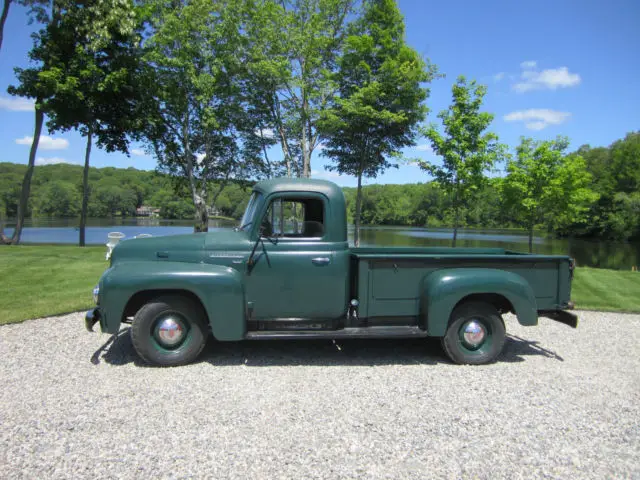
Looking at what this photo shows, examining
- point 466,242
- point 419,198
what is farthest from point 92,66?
point 419,198

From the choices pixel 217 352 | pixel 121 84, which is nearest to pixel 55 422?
pixel 217 352

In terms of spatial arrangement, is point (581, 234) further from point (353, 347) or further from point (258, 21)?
point (353, 347)

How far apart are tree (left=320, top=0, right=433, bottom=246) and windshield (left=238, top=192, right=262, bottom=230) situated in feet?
47.4

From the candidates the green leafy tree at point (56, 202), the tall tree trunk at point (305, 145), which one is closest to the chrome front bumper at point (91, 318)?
the tall tree trunk at point (305, 145)

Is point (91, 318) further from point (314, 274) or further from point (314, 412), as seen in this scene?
point (314, 412)

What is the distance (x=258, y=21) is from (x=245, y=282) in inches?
702

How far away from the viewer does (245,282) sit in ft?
15.2

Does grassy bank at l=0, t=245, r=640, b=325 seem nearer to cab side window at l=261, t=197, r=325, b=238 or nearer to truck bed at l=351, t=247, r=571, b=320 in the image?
truck bed at l=351, t=247, r=571, b=320

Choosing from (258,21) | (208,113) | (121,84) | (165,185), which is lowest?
(165,185)

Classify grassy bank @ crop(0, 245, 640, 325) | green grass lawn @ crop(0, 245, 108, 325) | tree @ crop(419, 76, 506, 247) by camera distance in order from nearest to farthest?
green grass lawn @ crop(0, 245, 108, 325) < grassy bank @ crop(0, 245, 640, 325) < tree @ crop(419, 76, 506, 247)

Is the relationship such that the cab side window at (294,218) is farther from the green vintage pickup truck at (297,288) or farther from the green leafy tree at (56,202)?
the green leafy tree at (56,202)

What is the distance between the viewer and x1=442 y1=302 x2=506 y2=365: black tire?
485 cm

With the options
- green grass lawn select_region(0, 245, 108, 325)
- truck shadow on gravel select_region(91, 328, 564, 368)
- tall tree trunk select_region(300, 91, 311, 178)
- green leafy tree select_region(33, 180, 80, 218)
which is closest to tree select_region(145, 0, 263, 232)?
tall tree trunk select_region(300, 91, 311, 178)

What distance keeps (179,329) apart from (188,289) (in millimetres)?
569
